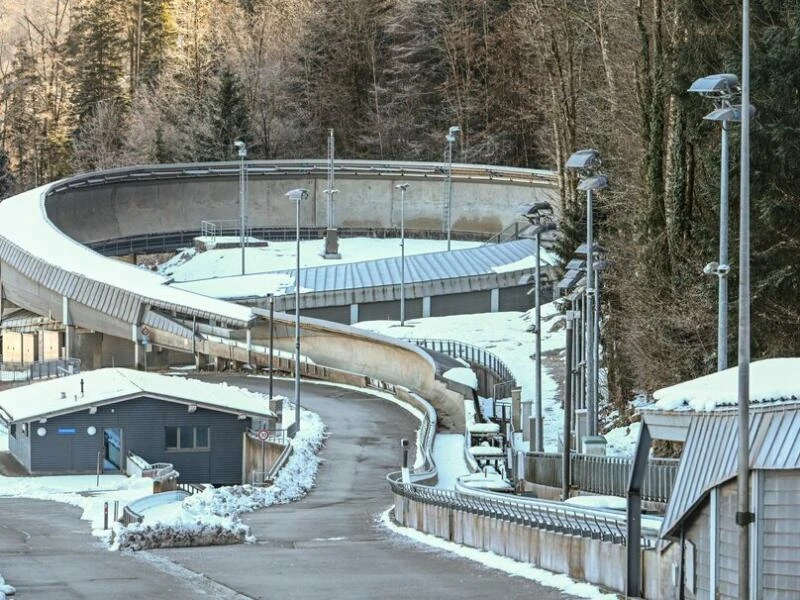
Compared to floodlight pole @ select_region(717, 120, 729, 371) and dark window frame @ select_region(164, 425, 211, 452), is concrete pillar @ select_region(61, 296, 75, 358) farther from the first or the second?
floodlight pole @ select_region(717, 120, 729, 371)

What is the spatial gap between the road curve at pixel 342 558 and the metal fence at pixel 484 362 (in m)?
10.9

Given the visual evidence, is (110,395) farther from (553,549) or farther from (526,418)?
(553,549)

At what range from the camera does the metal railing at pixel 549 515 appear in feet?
75.6

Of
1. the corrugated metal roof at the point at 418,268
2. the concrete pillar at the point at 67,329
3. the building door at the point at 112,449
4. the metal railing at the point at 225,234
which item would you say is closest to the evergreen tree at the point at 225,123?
Result: the metal railing at the point at 225,234

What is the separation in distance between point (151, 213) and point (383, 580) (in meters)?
72.0

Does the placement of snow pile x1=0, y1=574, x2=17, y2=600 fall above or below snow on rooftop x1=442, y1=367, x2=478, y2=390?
below

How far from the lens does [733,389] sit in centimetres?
2059

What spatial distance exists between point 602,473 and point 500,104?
71479 mm

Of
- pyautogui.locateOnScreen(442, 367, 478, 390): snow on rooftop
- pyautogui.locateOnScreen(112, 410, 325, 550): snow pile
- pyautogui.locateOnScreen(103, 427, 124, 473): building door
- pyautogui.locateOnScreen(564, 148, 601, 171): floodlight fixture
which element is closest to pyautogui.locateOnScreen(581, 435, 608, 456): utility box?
pyautogui.locateOnScreen(564, 148, 601, 171): floodlight fixture

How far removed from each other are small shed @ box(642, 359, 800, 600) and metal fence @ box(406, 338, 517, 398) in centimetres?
3772

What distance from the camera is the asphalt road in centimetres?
2364

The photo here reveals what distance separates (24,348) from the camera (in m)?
80.3

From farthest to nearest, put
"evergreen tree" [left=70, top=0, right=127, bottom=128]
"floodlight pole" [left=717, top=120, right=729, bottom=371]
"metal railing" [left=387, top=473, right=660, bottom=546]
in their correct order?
"evergreen tree" [left=70, top=0, right=127, bottom=128]
"floodlight pole" [left=717, top=120, right=729, bottom=371]
"metal railing" [left=387, top=473, right=660, bottom=546]

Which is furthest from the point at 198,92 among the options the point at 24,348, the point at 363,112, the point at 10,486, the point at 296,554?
the point at 296,554
